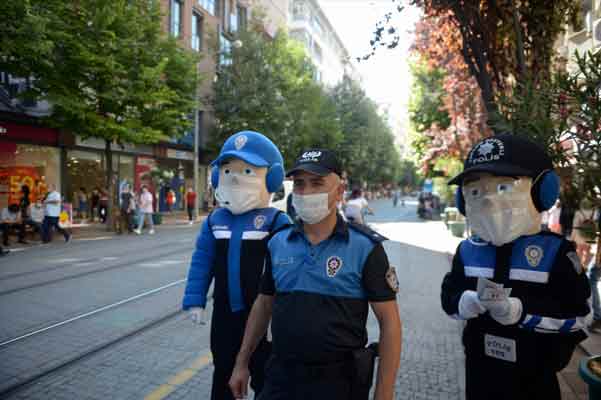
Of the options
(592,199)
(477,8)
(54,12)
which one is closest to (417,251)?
(477,8)

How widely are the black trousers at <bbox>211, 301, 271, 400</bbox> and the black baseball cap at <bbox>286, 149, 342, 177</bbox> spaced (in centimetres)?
113

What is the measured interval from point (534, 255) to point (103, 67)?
1575 centimetres

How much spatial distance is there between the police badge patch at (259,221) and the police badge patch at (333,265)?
0.96m

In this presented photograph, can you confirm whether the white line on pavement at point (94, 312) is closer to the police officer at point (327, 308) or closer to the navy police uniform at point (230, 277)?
the navy police uniform at point (230, 277)

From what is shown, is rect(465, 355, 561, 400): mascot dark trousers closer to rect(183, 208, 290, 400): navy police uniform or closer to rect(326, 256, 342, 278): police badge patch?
rect(326, 256, 342, 278): police badge patch

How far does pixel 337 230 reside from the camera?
6.74 ft

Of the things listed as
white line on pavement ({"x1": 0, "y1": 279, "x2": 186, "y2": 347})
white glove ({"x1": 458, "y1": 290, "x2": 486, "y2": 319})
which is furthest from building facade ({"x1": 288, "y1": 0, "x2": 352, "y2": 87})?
white glove ({"x1": 458, "y1": 290, "x2": 486, "y2": 319})

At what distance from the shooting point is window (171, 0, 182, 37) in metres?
26.8

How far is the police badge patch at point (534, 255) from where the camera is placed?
2.00m

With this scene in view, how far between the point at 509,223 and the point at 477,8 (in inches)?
204

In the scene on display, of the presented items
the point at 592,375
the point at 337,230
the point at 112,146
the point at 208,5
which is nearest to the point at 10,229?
the point at 112,146

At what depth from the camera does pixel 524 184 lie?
7.00ft

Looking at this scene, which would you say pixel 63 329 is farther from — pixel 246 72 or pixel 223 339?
pixel 246 72

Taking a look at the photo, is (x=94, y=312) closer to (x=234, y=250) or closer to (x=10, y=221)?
(x=234, y=250)
